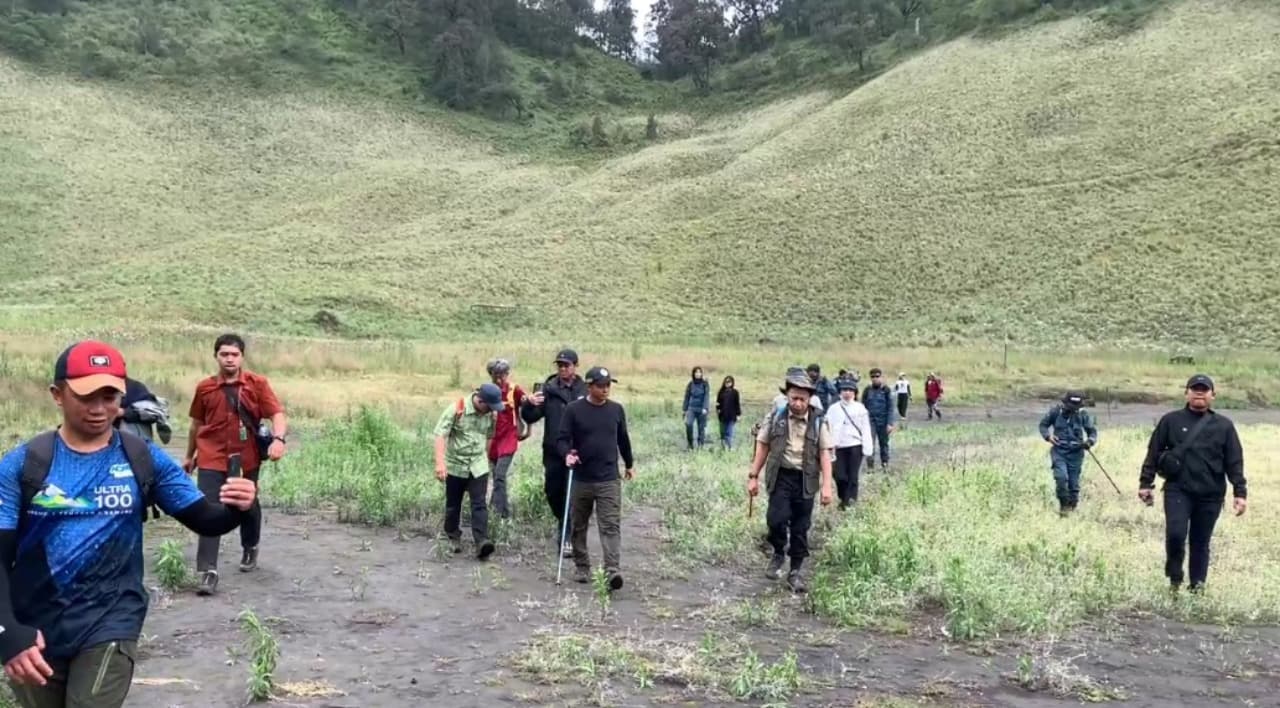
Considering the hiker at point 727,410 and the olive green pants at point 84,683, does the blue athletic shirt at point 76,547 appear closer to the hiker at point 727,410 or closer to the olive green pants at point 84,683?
the olive green pants at point 84,683

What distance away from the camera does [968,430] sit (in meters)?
24.2

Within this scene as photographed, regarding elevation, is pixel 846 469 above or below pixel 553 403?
below

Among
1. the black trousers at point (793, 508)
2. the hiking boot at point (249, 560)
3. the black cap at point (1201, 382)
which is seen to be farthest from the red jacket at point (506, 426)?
the black cap at point (1201, 382)

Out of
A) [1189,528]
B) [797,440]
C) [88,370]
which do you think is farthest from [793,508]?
[88,370]

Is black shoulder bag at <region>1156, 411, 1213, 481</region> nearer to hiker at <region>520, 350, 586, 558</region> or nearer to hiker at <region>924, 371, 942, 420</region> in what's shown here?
hiker at <region>520, 350, 586, 558</region>

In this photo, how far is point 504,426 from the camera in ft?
34.7

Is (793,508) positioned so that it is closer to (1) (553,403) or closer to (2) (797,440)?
(2) (797,440)

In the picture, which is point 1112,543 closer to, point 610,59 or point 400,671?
point 400,671

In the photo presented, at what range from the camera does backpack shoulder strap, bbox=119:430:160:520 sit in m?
3.78

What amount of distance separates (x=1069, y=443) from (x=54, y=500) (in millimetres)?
11605

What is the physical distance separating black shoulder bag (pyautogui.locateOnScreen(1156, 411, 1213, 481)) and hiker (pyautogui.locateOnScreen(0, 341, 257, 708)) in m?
7.82

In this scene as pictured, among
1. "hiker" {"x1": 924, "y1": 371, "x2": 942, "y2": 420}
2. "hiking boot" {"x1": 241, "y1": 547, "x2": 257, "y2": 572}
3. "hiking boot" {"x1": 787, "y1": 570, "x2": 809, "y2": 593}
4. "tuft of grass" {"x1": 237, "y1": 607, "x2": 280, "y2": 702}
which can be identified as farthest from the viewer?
"hiker" {"x1": 924, "y1": 371, "x2": 942, "y2": 420}

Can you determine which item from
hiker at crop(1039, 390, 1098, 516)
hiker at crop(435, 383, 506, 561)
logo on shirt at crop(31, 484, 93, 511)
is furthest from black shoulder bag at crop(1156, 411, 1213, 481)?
logo on shirt at crop(31, 484, 93, 511)

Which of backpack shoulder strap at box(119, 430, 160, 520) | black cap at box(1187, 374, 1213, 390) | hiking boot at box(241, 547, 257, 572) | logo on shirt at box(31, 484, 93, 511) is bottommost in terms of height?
hiking boot at box(241, 547, 257, 572)
